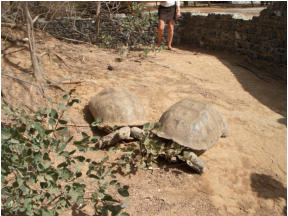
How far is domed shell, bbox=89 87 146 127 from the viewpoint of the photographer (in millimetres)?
3819

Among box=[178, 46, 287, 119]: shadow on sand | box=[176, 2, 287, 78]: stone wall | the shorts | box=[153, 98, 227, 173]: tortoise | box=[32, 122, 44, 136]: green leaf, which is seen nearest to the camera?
box=[32, 122, 44, 136]: green leaf

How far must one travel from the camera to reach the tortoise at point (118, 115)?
11.7 ft

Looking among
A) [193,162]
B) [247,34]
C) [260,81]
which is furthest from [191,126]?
[247,34]

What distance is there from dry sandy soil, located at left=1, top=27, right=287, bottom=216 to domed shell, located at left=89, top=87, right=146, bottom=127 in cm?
30

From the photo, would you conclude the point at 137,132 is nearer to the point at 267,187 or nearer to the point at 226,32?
the point at 267,187

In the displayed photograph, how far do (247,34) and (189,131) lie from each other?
502 cm

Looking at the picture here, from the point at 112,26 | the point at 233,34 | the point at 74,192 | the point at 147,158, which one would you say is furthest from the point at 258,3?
the point at 74,192

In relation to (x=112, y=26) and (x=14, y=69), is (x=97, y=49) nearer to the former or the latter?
(x=112, y=26)

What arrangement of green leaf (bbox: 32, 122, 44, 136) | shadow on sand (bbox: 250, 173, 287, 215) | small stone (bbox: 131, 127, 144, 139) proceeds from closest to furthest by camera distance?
green leaf (bbox: 32, 122, 44, 136) → shadow on sand (bbox: 250, 173, 287, 215) → small stone (bbox: 131, 127, 144, 139)

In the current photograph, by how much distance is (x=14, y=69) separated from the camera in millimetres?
4910

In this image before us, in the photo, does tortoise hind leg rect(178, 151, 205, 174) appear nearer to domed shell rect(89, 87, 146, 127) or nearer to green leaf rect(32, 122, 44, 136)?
domed shell rect(89, 87, 146, 127)

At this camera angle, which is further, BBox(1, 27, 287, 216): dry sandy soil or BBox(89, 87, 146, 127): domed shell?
BBox(89, 87, 146, 127): domed shell

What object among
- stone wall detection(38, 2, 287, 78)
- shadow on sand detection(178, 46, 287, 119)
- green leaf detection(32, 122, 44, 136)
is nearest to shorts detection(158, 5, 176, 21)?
stone wall detection(38, 2, 287, 78)

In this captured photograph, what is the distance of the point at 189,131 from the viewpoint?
3416mm
